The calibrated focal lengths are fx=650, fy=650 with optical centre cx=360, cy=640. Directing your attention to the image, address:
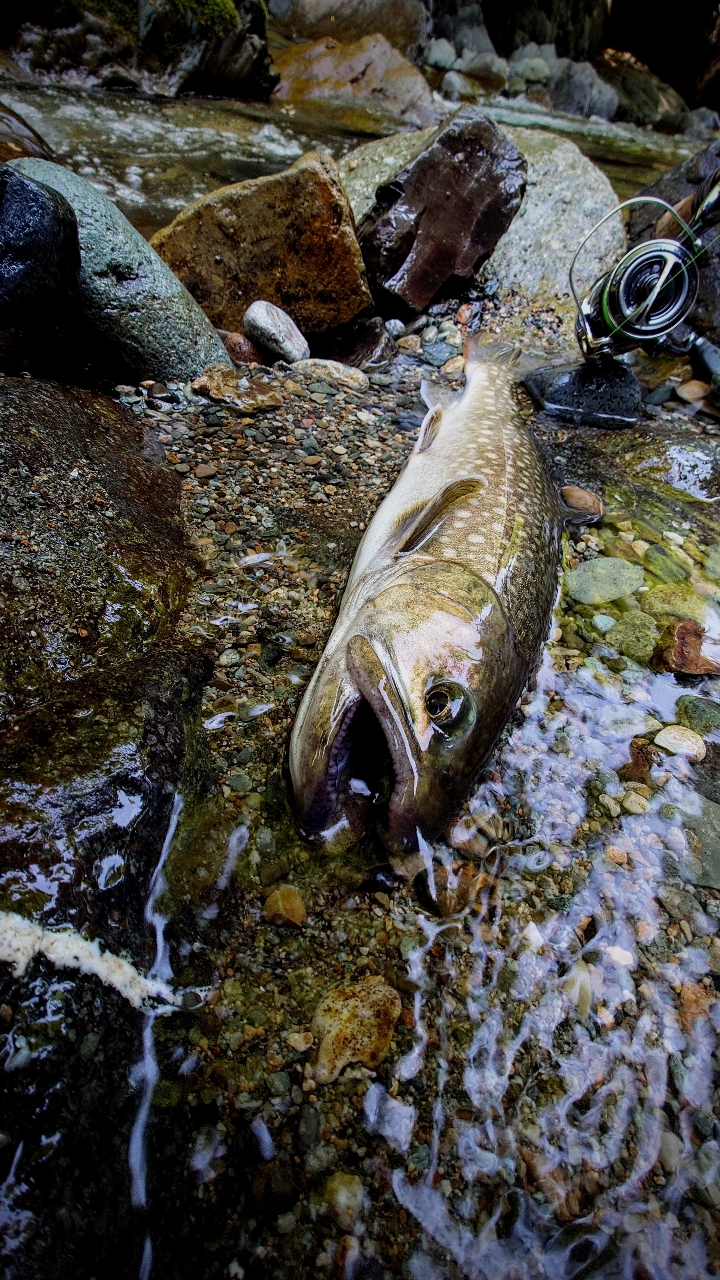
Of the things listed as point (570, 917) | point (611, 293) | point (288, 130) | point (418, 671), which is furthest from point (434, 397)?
point (288, 130)

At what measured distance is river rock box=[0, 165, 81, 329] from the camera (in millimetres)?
3820

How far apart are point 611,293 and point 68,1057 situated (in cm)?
620

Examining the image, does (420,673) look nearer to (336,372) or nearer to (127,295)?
(127,295)

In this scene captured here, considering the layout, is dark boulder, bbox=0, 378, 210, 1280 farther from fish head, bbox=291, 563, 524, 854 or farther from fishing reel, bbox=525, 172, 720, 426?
fishing reel, bbox=525, 172, 720, 426

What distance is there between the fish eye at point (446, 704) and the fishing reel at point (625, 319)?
3962 millimetres

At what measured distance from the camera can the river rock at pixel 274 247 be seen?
5.69 metres

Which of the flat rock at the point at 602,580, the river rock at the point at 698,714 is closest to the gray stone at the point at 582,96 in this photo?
the flat rock at the point at 602,580

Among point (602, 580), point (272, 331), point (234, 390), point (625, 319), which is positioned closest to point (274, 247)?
point (272, 331)

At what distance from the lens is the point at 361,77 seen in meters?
16.7

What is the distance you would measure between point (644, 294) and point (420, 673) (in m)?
4.61

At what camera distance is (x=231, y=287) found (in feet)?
19.6

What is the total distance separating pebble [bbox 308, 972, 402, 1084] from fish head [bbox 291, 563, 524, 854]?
54 centimetres

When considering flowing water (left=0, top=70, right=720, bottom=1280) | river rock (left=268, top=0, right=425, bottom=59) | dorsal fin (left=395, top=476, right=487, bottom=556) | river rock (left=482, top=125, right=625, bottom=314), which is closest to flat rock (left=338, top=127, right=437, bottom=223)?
river rock (left=482, top=125, right=625, bottom=314)

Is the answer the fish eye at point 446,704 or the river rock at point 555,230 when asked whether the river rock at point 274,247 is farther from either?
the fish eye at point 446,704
